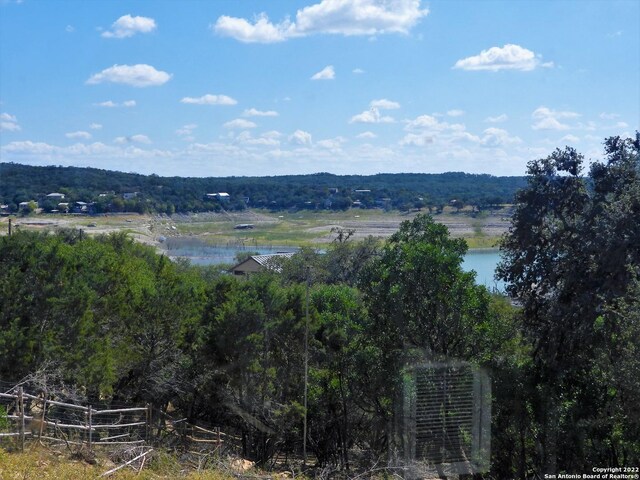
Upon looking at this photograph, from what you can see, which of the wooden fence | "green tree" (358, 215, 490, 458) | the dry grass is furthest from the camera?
"green tree" (358, 215, 490, 458)

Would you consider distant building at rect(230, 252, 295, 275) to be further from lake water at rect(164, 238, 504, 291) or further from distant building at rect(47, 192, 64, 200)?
distant building at rect(47, 192, 64, 200)

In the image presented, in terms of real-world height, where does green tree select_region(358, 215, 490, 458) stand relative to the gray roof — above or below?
above

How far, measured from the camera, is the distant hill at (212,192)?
234 feet

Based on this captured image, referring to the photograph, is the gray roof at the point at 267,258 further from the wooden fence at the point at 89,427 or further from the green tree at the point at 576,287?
the green tree at the point at 576,287

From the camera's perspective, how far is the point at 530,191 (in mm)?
15484

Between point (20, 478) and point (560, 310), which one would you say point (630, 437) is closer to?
point (560, 310)

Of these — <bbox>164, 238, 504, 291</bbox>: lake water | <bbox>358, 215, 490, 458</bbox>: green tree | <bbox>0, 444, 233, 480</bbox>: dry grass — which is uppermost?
<bbox>358, 215, 490, 458</bbox>: green tree

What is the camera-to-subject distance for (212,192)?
92812 millimetres

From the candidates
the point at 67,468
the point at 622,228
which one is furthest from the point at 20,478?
the point at 622,228

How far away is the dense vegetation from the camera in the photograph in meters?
13.6

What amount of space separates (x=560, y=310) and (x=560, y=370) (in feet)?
3.82

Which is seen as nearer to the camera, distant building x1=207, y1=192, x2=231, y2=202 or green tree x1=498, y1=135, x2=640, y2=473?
green tree x1=498, y1=135, x2=640, y2=473

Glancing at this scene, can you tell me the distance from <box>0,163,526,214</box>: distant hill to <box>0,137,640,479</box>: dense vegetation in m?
39.9

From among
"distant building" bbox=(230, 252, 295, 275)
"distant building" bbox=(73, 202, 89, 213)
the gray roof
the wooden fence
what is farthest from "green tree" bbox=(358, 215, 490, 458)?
"distant building" bbox=(73, 202, 89, 213)
